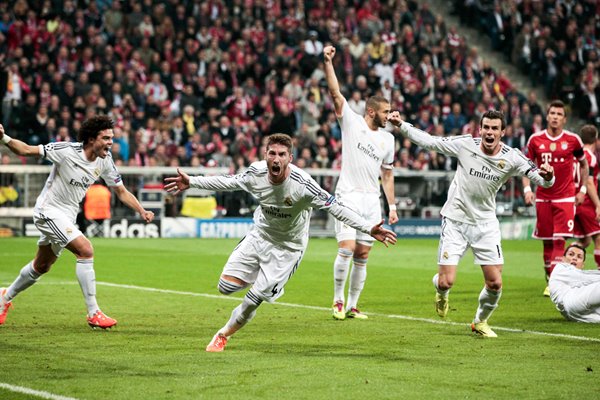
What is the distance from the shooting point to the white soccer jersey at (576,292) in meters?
11.3

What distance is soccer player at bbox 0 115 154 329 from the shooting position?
37.0 feet

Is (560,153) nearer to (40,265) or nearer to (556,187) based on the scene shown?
(556,187)

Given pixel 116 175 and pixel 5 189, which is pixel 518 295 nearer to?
pixel 116 175

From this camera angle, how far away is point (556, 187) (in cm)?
1533

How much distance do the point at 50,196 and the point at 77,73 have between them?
16.6 metres

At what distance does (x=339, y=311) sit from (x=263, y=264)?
9.27 ft

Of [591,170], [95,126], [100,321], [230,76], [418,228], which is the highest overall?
[230,76]

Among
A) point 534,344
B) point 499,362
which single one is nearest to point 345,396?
point 499,362

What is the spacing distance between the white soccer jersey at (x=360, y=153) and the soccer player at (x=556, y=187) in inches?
127

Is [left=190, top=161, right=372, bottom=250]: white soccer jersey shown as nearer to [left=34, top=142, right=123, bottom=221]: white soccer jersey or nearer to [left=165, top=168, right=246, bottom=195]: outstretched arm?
[left=165, top=168, right=246, bottom=195]: outstretched arm

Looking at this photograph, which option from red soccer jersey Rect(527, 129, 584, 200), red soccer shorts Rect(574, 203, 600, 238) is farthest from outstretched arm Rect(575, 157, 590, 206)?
red soccer shorts Rect(574, 203, 600, 238)

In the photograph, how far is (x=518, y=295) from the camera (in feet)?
50.4

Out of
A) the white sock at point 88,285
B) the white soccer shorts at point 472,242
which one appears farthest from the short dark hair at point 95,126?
the white soccer shorts at point 472,242

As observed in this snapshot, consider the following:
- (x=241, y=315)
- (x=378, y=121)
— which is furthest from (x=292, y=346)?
(x=378, y=121)
